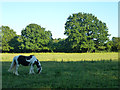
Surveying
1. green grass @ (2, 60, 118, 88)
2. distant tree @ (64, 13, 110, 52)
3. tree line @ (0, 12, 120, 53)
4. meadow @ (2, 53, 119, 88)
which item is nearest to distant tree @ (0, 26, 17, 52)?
tree line @ (0, 12, 120, 53)

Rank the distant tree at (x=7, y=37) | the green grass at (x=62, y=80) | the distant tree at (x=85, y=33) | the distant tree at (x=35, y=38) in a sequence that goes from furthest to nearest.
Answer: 1. the distant tree at (x=7, y=37)
2. the distant tree at (x=35, y=38)
3. the distant tree at (x=85, y=33)
4. the green grass at (x=62, y=80)

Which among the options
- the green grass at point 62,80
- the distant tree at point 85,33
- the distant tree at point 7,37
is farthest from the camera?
the distant tree at point 7,37

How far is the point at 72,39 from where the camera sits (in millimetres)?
60750

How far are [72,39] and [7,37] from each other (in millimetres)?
33329

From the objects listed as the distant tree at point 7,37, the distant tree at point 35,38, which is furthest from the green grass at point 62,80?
the distant tree at point 7,37

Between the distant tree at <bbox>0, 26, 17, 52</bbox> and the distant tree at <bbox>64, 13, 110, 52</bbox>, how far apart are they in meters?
28.0

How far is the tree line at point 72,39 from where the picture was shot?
6162cm

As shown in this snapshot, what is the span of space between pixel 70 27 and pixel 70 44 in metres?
8.00

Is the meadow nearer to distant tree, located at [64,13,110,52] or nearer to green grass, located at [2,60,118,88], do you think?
green grass, located at [2,60,118,88]

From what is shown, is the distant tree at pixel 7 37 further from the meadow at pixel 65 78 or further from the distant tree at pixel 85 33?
the meadow at pixel 65 78

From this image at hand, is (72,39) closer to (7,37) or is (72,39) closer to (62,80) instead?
(7,37)

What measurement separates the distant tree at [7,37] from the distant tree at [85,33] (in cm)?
2798

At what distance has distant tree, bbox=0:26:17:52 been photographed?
69812 mm

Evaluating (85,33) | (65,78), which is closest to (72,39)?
(85,33)
